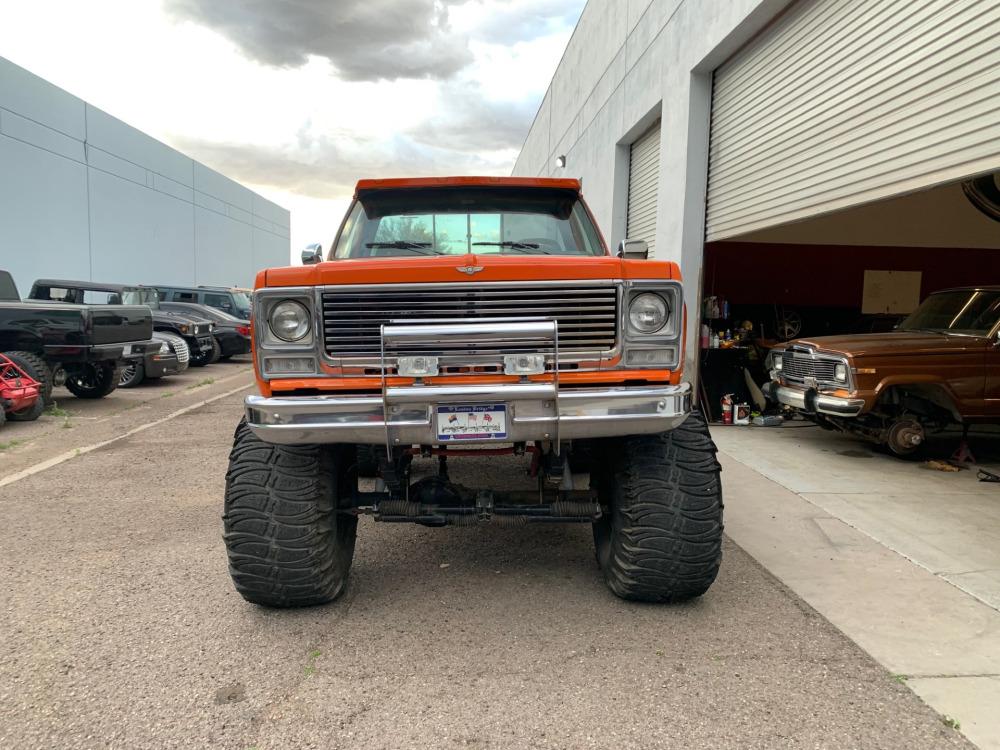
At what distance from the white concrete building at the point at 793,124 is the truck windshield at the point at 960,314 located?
125 cm

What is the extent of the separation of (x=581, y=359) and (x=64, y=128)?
2269 cm

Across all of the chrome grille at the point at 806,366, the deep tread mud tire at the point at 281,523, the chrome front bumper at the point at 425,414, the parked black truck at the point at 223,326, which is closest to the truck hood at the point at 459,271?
the chrome front bumper at the point at 425,414

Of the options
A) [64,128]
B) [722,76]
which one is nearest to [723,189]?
[722,76]

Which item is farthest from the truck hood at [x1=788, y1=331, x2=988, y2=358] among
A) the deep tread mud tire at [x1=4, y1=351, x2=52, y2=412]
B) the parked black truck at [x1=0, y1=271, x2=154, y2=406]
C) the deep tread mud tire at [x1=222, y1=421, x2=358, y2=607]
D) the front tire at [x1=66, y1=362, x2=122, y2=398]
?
the front tire at [x1=66, y1=362, x2=122, y2=398]

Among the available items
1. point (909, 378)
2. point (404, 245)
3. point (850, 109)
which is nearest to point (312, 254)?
point (404, 245)

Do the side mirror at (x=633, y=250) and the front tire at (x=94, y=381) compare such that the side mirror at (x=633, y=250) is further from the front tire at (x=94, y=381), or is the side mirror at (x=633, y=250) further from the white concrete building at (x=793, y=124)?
the front tire at (x=94, y=381)

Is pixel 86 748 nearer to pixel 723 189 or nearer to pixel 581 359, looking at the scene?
pixel 581 359

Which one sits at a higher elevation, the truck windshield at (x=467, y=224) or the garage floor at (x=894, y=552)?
the truck windshield at (x=467, y=224)

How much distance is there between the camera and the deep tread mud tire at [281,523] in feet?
10.4

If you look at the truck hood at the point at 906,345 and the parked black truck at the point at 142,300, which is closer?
the truck hood at the point at 906,345

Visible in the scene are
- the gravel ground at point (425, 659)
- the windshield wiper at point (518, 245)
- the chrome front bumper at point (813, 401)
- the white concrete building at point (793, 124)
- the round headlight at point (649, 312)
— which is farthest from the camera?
the chrome front bumper at point (813, 401)

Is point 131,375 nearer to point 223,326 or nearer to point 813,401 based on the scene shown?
point 223,326

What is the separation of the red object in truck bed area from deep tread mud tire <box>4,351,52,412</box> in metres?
0.13

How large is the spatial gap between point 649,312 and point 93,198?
23.8 metres
